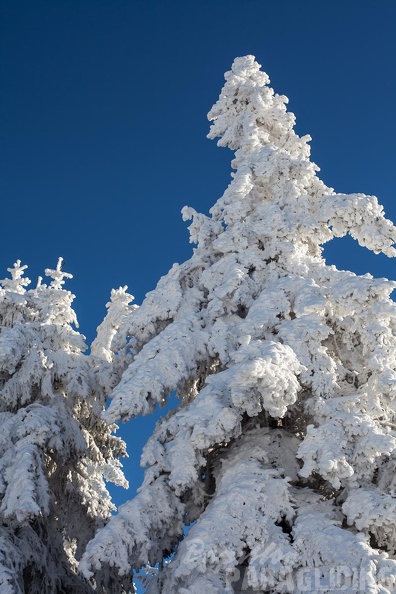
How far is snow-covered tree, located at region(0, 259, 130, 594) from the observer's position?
38.4ft

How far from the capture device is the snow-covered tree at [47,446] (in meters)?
11.7

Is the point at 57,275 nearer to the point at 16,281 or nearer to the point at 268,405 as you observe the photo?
the point at 16,281

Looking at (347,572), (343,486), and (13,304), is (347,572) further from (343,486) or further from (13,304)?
(13,304)

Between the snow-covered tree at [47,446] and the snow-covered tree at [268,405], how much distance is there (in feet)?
7.25

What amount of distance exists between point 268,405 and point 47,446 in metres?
6.45

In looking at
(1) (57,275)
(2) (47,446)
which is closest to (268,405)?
(2) (47,446)

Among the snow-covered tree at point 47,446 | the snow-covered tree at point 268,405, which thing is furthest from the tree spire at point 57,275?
the snow-covered tree at point 268,405

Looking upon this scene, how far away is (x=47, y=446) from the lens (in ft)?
43.8

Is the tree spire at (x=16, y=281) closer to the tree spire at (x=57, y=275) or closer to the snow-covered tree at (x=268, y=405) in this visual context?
the tree spire at (x=57, y=275)

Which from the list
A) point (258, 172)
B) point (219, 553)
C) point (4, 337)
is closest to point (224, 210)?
point (258, 172)

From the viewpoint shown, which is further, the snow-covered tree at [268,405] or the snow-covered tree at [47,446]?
the snow-covered tree at [47,446]

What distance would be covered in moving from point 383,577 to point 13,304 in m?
12.3

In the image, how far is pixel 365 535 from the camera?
25.9ft

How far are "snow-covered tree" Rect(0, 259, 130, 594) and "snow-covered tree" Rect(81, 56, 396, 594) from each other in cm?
221
